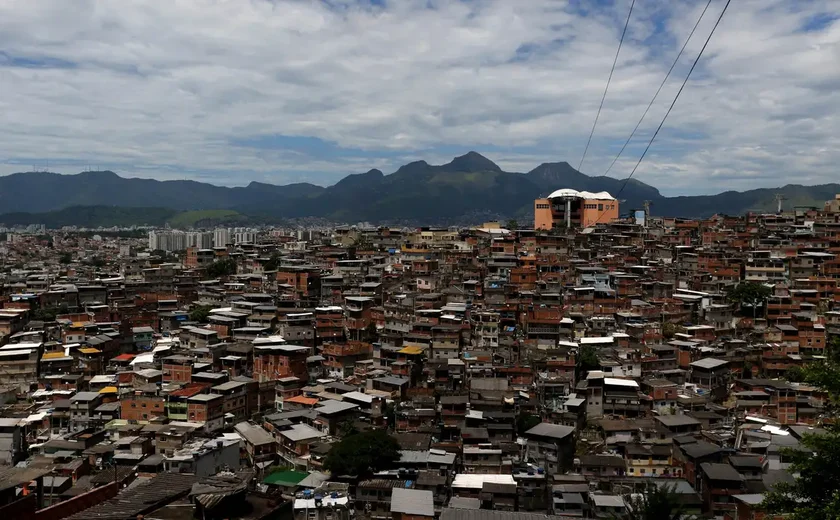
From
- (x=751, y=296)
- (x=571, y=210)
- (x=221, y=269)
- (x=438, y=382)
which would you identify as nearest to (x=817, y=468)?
(x=438, y=382)

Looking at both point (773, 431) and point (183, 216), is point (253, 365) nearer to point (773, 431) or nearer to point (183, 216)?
point (773, 431)

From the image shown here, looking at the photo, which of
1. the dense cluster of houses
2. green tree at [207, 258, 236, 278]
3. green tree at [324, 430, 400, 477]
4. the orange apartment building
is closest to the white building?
green tree at [207, 258, 236, 278]

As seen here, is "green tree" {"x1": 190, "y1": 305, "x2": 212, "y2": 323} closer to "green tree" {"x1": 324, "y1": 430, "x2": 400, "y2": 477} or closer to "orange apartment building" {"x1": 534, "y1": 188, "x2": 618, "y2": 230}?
"green tree" {"x1": 324, "y1": 430, "x2": 400, "y2": 477}

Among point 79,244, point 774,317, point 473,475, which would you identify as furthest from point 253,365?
point 79,244

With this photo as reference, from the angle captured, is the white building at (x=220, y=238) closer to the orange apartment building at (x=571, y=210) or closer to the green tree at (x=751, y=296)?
the orange apartment building at (x=571, y=210)

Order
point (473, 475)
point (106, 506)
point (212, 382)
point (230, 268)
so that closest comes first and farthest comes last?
1. point (106, 506)
2. point (473, 475)
3. point (212, 382)
4. point (230, 268)

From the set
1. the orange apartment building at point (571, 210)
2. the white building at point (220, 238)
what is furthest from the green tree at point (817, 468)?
the white building at point (220, 238)

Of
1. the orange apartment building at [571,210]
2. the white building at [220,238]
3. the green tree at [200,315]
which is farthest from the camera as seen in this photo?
the white building at [220,238]
